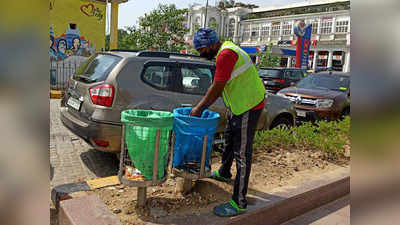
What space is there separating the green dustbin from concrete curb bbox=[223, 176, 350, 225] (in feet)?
2.82

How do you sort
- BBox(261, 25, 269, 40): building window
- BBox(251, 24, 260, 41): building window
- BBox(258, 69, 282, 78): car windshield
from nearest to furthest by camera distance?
BBox(258, 69, 282, 78): car windshield, BBox(261, 25, 269, 40): building window, BBox(251, 24, 260, 41): building window

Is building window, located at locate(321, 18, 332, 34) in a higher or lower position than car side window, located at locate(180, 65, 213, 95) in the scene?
higher

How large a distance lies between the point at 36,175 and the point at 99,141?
3793mm

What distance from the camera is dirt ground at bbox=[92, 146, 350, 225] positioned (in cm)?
304

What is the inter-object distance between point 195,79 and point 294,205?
259 centimetres

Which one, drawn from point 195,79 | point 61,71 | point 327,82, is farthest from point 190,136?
point 61,71

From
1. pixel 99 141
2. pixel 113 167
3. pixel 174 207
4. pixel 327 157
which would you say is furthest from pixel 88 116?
pixel 327 157

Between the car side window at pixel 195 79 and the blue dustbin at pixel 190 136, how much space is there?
6.20ft

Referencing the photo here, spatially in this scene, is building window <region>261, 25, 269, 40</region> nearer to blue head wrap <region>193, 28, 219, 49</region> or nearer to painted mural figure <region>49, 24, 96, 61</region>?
painted mural figure <region>49, 24, 96, 61</region>

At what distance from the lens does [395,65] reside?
782 millimetres

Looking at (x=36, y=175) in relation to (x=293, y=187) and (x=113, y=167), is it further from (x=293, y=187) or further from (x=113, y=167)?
(x=113, y=167)

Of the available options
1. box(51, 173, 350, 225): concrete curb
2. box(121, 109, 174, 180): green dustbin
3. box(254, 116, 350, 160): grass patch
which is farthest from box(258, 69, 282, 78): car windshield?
box(121, 109, 174, 180): green dustbin

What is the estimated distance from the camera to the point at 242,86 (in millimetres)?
3168

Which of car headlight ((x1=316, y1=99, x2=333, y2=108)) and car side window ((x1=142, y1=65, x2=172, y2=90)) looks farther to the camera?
car headlight ((x1=316, y1=99, x2=333, y2=108))
